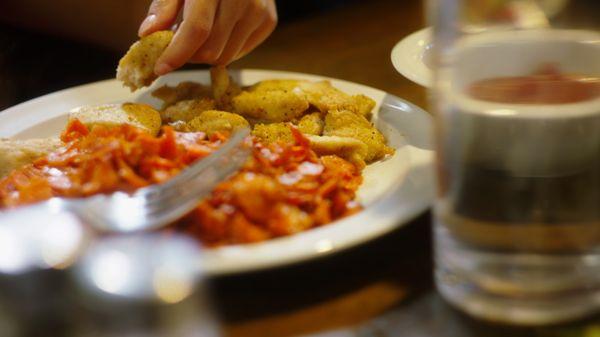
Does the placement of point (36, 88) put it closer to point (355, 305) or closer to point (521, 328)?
point (355, 305)

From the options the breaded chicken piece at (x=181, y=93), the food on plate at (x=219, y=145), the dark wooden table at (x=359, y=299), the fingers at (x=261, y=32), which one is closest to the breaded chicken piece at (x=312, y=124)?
the food on plate at (x=219, y=145)

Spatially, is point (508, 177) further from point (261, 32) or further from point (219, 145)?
point (261, 32)

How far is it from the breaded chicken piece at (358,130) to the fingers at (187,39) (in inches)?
12.3

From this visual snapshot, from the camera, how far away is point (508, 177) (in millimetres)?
Answer: 884

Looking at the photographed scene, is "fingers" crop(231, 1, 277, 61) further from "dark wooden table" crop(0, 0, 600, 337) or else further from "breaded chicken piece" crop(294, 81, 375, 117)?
"dark wooden table" crop(0, 0, 600, 337)

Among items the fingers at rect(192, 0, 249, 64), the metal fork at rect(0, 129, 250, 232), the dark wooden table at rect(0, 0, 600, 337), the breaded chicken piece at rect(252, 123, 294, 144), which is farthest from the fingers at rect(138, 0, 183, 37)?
the dark wooden table at rect(0, 0, 600, 337)

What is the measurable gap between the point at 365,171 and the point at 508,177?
1.33 feet

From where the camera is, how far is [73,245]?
35.7 inches

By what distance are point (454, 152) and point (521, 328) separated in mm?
202

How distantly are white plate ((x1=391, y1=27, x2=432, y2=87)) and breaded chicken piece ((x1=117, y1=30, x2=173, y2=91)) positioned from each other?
0.47 metres

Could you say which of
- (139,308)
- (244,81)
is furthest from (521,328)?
(244,81)

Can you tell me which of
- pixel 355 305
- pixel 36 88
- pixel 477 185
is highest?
pixel 477 185

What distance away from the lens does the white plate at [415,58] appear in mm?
1381

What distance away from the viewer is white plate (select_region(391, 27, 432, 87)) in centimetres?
138
